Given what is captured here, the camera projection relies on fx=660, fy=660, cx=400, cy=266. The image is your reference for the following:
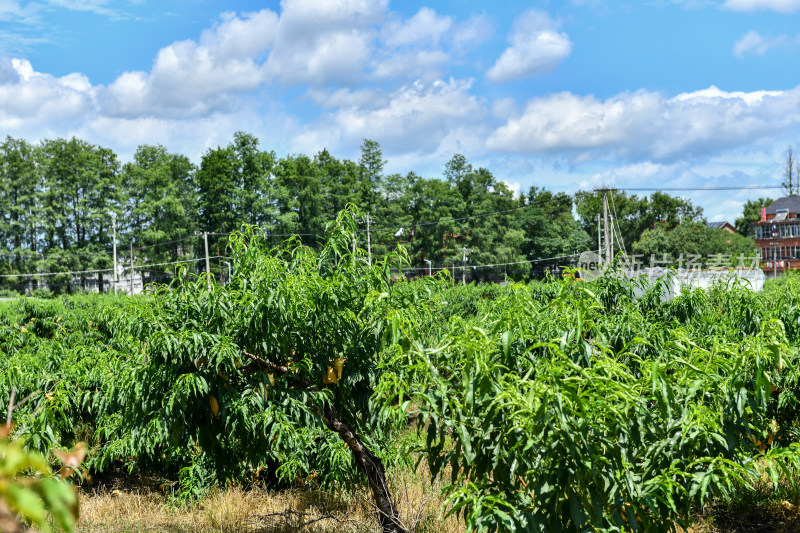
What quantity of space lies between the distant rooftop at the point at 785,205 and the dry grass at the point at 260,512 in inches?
3629

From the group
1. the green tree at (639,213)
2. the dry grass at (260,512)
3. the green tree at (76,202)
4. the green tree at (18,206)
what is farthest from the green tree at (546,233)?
the dry grass at (260,512)

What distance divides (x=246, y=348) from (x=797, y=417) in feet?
16.4

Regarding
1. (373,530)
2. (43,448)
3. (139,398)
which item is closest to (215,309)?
(139,398)

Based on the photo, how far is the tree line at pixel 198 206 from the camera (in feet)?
168

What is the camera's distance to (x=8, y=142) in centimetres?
5169

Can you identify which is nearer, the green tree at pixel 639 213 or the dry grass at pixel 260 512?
the dry grass at pixel 260 512

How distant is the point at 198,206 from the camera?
5459 centimetres

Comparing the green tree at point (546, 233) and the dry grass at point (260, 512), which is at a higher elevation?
the green tree at point (546, 233)

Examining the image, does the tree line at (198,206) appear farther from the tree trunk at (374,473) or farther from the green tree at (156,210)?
the tree trunk at (374,473)

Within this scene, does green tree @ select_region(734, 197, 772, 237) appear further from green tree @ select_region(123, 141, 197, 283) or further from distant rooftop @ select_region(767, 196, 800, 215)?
green tree @ select_region(123, 141, 197, 283)

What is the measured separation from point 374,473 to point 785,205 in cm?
9474

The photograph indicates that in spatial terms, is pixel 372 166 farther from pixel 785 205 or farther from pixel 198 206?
pixel 785 205

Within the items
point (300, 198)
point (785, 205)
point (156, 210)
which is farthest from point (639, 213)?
point (156, 210)

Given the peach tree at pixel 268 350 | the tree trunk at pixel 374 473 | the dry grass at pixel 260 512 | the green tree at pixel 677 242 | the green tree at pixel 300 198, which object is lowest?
the dry grass at pixel 260 512
